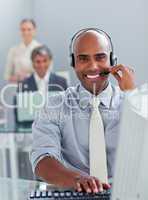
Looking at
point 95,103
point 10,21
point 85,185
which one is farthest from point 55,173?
point 10,21

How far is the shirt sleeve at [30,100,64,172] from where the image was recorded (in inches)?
46.4

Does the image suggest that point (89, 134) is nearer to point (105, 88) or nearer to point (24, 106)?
point (105, 88)

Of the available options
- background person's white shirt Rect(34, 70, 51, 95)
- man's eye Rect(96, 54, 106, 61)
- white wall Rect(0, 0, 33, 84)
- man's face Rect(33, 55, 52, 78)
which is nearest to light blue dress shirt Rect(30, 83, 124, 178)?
man's eye Rect(96, 54, 106, 61)

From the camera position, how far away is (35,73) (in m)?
3.34

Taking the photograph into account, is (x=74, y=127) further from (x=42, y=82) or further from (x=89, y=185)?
(x=42, y=82)

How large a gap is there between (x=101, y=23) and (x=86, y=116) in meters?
3.09

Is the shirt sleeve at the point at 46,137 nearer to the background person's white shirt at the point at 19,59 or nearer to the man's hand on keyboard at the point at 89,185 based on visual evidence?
the man's hand on keyboard at the point at 89,185

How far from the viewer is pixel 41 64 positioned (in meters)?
3.38

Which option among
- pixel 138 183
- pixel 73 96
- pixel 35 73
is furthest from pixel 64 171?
pixel 35 73

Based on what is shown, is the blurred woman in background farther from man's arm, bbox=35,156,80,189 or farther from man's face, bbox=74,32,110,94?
man's arm, bbox=35,156,80,189

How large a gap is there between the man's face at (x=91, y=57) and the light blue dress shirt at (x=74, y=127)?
6cm

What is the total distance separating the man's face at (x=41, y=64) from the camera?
131 inches

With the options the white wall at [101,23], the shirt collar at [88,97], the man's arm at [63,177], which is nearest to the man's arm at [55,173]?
the man's arm at [63,177]

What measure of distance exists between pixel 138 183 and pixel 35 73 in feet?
8.86
